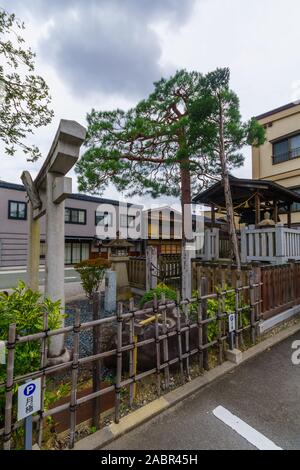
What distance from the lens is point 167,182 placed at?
9742mm

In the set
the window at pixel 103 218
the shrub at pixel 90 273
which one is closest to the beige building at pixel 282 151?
the shrub at pixel 90 273

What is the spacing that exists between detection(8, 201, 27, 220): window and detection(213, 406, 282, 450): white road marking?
19679 millimetres

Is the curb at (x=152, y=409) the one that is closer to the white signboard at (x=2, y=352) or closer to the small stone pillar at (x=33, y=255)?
the white signboard at (x=2, y=352)

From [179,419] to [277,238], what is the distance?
18.7ft

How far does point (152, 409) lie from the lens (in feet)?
8.66

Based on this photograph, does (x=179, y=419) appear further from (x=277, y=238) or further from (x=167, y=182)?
(x=167, y=182)

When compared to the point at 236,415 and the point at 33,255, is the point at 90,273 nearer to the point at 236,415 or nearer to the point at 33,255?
the point at 33,255

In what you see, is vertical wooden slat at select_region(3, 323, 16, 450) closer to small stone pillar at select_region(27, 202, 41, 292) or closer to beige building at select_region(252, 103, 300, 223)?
small stone pillar at select_region(27, 202, 41, 292)

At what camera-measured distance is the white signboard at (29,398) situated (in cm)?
183

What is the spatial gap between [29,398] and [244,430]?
208 centimetres

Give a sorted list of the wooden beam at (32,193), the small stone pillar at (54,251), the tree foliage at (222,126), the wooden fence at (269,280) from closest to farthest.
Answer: the small stone pillar at (54,251), the wooden beam at (32,193), the wooden fence at (269,280), the tree foliage at (222,126)

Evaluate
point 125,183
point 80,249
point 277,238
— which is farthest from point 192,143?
point 80,249

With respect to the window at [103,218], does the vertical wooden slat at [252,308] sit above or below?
below

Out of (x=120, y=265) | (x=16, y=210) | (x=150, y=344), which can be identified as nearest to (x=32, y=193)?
(x=150, y=344)
